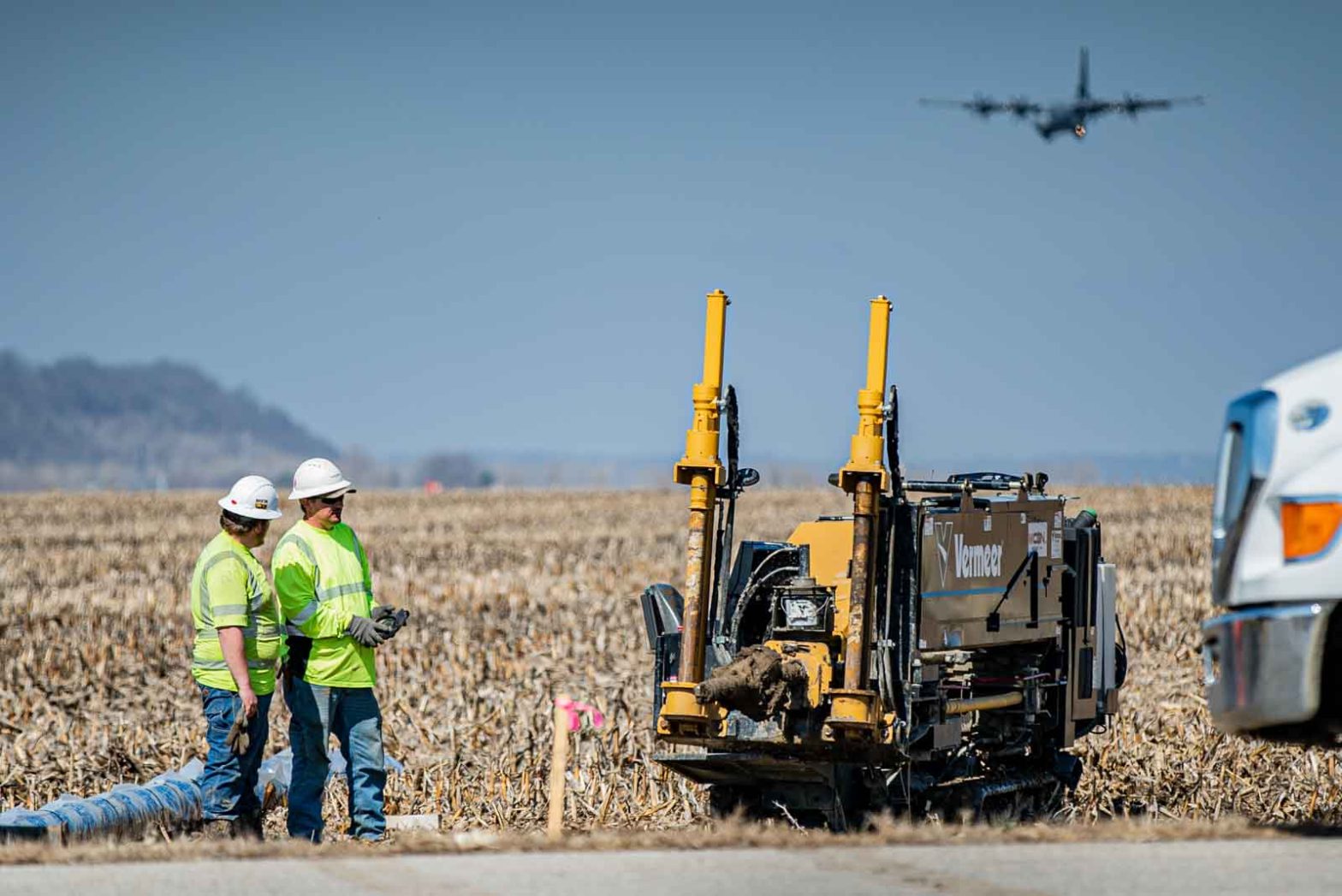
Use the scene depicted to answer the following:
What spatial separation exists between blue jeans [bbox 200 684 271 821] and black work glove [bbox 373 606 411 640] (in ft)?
2.24

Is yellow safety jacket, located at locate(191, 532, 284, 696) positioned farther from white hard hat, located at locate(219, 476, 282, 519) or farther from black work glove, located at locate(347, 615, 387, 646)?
black work glove, located at locate(347, 615, 387, 646)

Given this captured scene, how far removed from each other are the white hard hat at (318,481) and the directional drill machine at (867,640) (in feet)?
5.46

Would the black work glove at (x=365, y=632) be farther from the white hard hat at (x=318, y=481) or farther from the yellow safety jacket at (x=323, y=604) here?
the white hard hat at (x=318, y=481)

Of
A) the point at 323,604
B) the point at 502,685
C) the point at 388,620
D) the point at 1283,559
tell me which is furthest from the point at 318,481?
the point at 502,685

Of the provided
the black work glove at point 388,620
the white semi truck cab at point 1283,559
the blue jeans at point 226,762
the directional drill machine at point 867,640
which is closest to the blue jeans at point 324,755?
the blue jeans at point 226,762

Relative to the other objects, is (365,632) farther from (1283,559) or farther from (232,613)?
(1283,559)

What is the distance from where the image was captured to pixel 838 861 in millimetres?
6605

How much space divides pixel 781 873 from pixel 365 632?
12.0 ft

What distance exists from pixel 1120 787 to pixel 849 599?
3.15m

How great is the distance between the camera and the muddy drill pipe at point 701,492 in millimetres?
9086

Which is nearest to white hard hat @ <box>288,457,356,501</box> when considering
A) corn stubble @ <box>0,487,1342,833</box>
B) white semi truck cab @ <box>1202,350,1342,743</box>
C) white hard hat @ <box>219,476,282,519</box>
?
white hard hat @ <box>219,476,282,519</box>

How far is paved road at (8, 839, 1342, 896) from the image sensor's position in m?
6.18

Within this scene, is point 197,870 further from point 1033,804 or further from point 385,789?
point 1033,804

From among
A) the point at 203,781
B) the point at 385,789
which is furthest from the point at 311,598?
the point at 385,789
